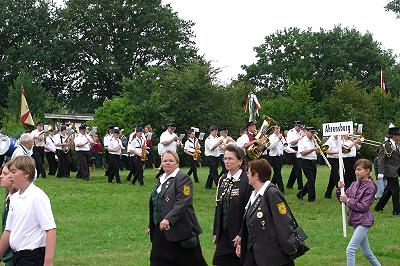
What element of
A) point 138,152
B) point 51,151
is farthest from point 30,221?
point 51,151

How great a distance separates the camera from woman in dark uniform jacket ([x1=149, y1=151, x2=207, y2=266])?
8367 millimetres

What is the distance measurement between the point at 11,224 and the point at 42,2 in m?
54.3

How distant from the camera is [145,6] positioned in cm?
5919

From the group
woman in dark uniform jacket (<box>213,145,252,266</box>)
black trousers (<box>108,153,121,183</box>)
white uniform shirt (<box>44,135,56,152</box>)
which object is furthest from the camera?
white uniform shirt (<box>44,135,56,152</box>)

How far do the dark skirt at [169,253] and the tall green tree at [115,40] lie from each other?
49.8 m

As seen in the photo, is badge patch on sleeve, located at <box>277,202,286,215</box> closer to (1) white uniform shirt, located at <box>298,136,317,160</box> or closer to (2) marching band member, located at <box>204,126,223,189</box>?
(1) white uniform shirt, located at <box>298,136,317,160</box>

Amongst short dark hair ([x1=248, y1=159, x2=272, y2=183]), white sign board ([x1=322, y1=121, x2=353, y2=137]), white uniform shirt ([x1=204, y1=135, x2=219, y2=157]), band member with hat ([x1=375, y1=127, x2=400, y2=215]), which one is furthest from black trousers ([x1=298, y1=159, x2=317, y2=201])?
short dark hair ([x1=248, y1=159, x2=272, y2=183])

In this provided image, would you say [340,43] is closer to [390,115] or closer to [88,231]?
[390,115]

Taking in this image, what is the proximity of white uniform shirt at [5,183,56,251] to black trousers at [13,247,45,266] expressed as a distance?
0.12ft

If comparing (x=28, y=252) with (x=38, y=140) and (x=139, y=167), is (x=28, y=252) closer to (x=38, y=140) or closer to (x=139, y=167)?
(x=139, y=167)

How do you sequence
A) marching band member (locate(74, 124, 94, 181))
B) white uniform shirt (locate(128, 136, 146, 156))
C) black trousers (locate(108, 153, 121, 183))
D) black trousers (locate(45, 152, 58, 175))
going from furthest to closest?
black trousers (locate(45, 152, 58, 175))
marching band member (locate(74, 124, 94, 181))
black trousers (locate(108, 153, 121, 183))
white uniform shirt (locate(128, 136, 146, 156))

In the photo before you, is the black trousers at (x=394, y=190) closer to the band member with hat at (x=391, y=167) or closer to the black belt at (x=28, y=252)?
the band member with hat at (x=391, y=167)

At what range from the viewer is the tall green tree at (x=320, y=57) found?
68062mm

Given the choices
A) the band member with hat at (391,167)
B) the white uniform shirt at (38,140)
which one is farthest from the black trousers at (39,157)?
the band member with hat at (391,167)
